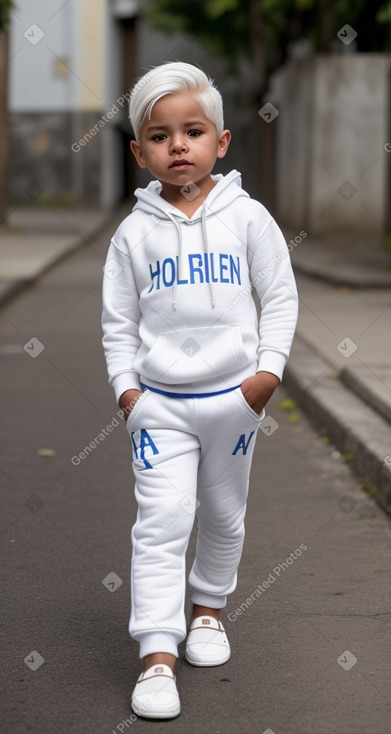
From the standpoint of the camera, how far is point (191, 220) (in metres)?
3.36

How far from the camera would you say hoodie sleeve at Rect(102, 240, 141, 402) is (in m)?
3.41

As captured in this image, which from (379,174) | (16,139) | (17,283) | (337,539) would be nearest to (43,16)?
(16,139)

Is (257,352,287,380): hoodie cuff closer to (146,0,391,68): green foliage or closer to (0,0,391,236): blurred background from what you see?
(0,0,391,236): blurred background

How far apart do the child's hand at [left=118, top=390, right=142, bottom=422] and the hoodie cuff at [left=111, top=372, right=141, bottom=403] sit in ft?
0.05

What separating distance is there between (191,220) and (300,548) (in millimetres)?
1718

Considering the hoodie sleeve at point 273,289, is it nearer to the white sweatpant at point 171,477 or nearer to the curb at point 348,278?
the white sweatpant at point 171,477

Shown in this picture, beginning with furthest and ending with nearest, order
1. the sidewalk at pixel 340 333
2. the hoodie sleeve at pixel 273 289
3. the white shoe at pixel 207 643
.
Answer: the sidewalk at pixel 340 333
the white shoe at pixel 207 643
the hoodie sleeve at pixel 273 289

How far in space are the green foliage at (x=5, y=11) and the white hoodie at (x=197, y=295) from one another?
47.2 feet

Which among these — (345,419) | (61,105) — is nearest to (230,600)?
(345,419)

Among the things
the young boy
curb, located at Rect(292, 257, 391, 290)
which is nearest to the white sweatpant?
the young boy

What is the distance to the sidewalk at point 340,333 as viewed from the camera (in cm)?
590

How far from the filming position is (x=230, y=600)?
406cm

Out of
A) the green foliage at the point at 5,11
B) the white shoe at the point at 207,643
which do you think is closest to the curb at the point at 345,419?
the white shoe at the point at 207,643

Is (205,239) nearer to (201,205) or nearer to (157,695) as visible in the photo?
(201,205)
